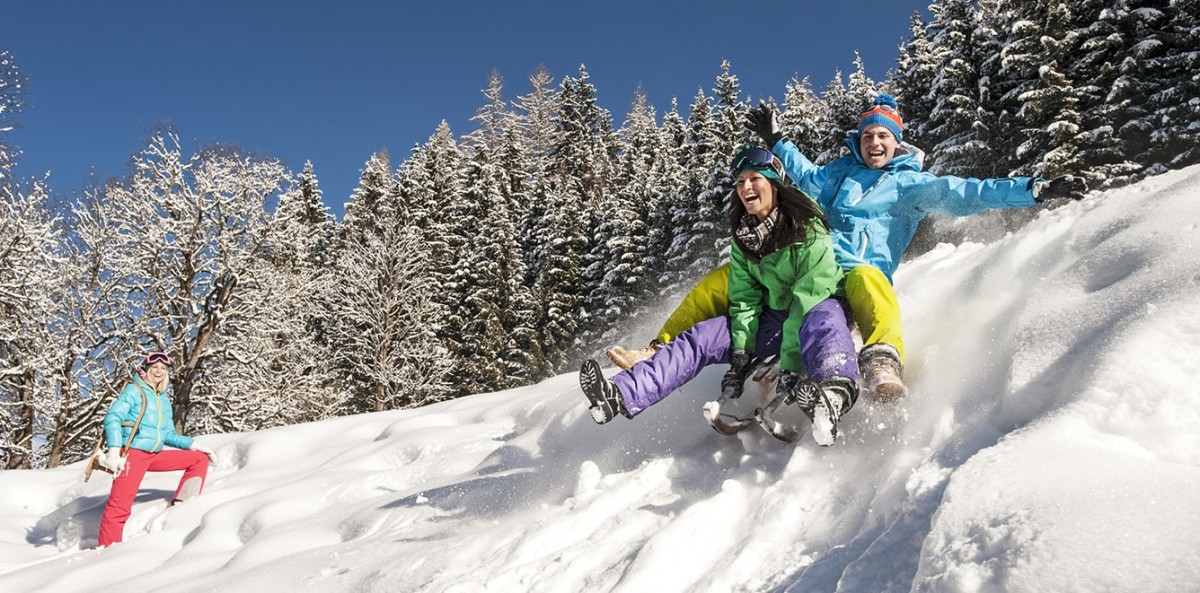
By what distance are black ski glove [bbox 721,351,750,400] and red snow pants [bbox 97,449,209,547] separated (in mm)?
4550

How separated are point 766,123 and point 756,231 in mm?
1540

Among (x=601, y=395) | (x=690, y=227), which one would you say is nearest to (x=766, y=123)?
(x=601, y=395)

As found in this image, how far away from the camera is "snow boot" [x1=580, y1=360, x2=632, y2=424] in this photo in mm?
2855

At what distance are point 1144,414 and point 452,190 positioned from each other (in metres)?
37.8

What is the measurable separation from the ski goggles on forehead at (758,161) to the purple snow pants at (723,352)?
2.16 feet

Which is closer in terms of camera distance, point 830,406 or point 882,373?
point 830,406

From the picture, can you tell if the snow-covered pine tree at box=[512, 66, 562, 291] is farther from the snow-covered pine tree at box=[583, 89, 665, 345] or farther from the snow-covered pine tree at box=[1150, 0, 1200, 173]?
the snow-covered pine tree at box=[1150, 0, 1200, 173]

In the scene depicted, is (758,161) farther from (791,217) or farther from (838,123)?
(838,123)

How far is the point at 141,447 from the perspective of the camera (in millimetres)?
5543

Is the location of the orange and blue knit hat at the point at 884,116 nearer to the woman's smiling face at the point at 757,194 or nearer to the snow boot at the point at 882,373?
the woman's smiling face at the point at 757,194

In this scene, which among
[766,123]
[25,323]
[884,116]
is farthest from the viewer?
[25,323]

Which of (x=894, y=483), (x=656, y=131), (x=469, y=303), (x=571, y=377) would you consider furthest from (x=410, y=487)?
(x=656, y=131)

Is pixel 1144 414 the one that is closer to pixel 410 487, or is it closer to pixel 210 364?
pixel 410 487

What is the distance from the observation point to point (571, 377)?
6.70m
